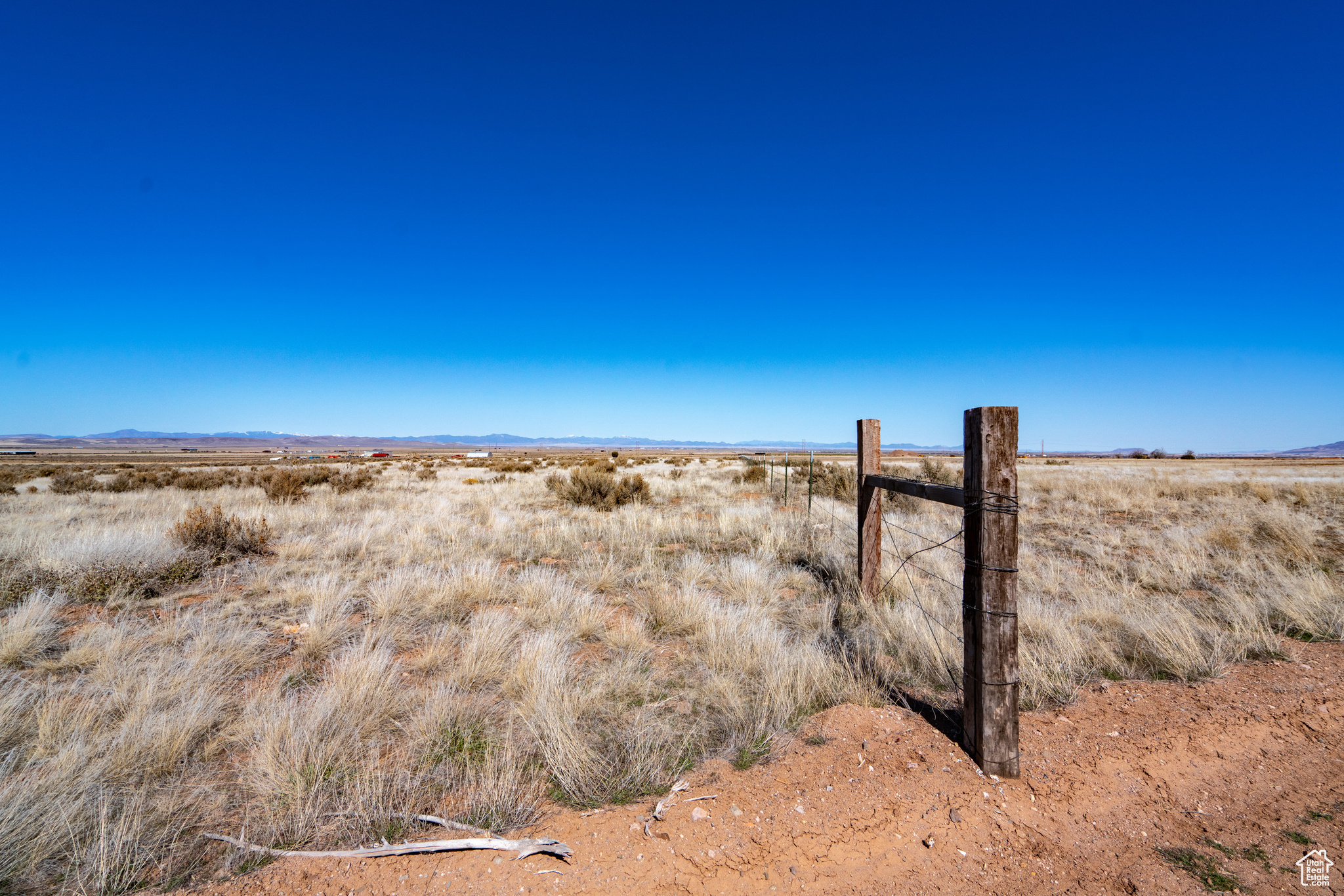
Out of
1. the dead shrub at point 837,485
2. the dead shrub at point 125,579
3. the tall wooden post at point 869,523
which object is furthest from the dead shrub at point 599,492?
the tall wooden post at point 869,523

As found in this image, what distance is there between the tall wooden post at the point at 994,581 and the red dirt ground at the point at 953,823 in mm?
243

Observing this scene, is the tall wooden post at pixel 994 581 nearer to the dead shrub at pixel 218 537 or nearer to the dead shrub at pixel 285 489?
the dead shrub at pixel 218 537

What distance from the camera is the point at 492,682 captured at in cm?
435

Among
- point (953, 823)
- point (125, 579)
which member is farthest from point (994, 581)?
point (125, 579)

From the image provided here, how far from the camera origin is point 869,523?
6.21 m

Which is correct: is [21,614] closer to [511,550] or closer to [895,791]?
[511,550]

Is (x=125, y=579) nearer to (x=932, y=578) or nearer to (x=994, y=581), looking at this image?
(x=994, y=581)

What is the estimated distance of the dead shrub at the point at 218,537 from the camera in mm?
8109

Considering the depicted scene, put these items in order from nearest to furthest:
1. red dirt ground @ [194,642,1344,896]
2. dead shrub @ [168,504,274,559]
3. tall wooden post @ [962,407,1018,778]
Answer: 1. red dirt ground @ [194,642,1344,896]
2. tall wooden post @ [962,407,1018,778]
3. dead shrub @ [168,504,274,559]

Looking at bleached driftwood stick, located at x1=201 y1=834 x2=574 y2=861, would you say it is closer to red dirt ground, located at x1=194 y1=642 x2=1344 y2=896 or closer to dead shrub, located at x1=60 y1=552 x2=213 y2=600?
red dirt ground, located at x1=194 y1=642 x2=1344 y2=896

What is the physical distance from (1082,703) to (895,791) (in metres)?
1.97

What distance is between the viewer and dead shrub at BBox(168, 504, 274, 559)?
319 inches

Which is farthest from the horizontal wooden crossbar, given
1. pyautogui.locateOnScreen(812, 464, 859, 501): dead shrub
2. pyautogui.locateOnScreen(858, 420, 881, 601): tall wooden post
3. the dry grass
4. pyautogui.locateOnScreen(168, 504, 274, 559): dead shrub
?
pyautogui.locateOnScreen(812, 464, 859, 501): dead shrub

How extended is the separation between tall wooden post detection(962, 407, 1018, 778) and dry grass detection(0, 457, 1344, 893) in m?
0.94
